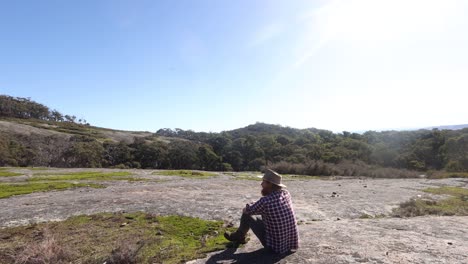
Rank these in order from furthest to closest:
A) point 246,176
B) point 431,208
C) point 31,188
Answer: point 246,176 → point 31,188 → point 431,208

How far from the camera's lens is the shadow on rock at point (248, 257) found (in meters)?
7.03

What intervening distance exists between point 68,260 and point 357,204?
1212 cm

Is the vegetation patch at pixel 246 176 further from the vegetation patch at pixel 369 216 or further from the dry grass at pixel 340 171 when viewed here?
the vegetation patch at pixel 369 216

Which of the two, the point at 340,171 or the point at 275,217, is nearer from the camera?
the point at 275,217

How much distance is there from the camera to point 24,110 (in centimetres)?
12256

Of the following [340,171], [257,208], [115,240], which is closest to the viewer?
[257,208]

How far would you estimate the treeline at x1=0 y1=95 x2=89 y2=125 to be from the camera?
11685 cm

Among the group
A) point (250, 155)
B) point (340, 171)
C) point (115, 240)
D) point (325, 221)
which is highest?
point (250, 155)

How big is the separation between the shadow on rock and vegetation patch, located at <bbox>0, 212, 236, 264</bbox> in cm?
47

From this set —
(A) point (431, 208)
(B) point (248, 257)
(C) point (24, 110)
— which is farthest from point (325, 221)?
(C) point (24, 110)

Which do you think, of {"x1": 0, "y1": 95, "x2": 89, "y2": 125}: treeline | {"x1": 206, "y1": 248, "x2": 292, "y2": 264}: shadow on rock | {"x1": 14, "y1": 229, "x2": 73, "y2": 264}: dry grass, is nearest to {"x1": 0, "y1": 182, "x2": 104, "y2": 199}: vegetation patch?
{"x1": 14, "y1": 229, "x2": 73, "y2": 264}: dry grass

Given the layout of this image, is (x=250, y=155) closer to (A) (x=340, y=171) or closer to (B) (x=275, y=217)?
(A) (x=340, y=171)

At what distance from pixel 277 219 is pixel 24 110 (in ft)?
459

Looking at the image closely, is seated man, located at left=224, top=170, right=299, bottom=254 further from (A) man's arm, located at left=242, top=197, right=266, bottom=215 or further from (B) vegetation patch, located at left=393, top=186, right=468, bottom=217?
(B) vegetation patch, located at left=393, top=186, right=468, bottom=217
